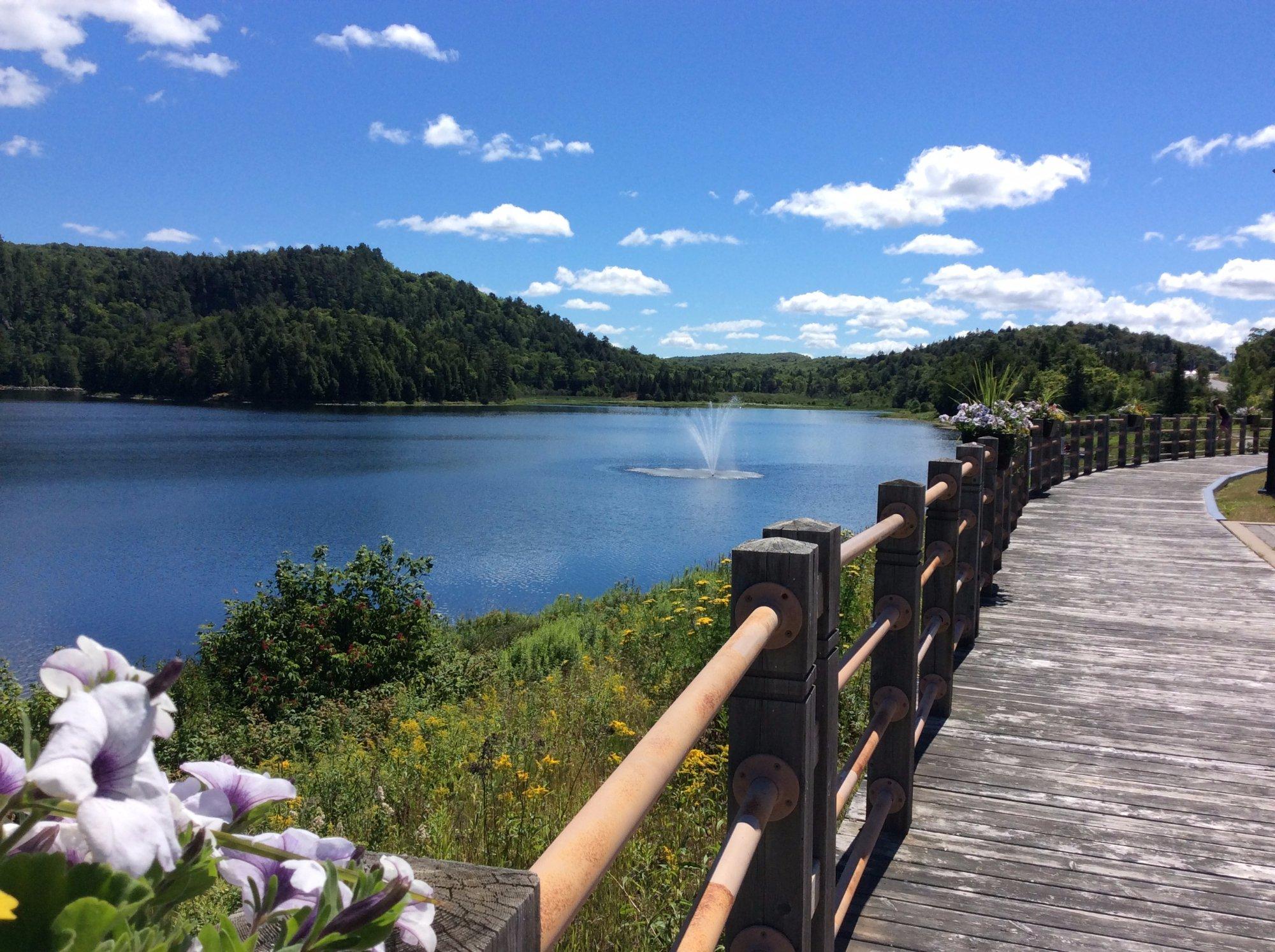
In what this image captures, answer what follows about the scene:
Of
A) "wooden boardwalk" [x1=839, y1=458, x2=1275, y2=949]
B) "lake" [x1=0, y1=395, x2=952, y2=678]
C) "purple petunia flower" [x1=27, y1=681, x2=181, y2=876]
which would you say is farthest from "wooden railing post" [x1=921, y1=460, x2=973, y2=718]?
"lake" [x1=0, y1=395, x2=952, y2=678]

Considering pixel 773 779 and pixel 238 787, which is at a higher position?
pixel 238 787

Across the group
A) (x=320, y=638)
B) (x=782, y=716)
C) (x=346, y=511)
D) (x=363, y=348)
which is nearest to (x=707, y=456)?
(x=346, y=511)

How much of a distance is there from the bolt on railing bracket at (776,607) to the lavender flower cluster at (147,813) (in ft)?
4.44

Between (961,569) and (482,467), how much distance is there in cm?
3601

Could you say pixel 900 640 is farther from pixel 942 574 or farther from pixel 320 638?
pixel 320 638

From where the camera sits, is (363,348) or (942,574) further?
(363,348)

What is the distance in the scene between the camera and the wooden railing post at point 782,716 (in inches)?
75.7

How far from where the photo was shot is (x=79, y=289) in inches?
5325

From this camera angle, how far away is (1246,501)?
13.5 m

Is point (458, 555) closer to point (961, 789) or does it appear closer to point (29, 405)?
point (961, 789)

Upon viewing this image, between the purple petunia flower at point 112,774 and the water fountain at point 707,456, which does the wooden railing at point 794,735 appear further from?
the water fountain at point 707,456

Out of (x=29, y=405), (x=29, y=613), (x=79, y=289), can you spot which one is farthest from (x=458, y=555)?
(x=79, y=289)

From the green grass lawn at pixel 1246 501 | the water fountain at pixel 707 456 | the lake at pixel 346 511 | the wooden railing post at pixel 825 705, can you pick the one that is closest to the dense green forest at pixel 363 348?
the water fountain at pixel 707 456

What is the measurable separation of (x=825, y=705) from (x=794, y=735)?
1.09 feet
